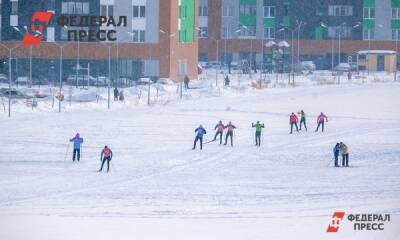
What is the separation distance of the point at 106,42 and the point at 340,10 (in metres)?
45.9

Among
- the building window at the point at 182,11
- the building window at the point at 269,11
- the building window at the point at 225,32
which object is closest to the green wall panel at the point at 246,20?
the building window at the point at 269,11

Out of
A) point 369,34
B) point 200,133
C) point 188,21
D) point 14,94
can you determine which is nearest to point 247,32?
point 369,34

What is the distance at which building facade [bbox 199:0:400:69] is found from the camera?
13450 cm

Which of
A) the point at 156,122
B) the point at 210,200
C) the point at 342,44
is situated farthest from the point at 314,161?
the point at 342,44

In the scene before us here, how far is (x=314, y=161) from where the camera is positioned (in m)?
46.3

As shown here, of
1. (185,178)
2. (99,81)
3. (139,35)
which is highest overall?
(139,35)

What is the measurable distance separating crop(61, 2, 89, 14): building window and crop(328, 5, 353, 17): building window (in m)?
44.4

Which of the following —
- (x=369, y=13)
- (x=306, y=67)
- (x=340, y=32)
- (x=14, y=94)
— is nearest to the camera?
(x=14, y=94)

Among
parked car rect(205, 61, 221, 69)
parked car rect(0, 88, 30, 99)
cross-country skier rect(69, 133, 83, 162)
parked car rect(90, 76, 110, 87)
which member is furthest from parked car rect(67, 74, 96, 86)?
cross-country skier rect(69, 133, 83, 162)

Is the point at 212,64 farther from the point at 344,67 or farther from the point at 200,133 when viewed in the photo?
the point at 200,133

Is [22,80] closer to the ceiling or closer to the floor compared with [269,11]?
closer to the floor

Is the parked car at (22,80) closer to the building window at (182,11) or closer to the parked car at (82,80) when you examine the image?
the parked car at (82,80)

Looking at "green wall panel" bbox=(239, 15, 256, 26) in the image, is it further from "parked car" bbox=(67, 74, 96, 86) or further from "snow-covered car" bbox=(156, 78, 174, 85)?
"parked car" bbox=(67, 74, 96, 86)

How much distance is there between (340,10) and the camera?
135250 mm
